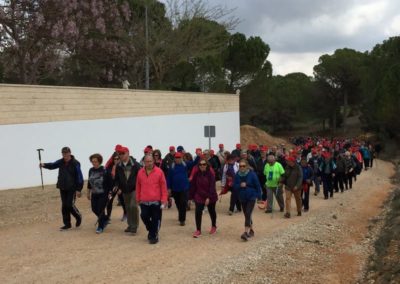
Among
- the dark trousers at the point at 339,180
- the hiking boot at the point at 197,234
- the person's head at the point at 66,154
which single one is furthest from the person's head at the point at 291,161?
the dark trousers at the point at 339,180

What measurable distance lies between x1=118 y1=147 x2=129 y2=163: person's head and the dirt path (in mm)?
1527

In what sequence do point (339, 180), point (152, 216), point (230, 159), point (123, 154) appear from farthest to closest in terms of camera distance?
1. point (339, 180)
2. point (230, 159)
3. point (123, 154)
4. point (152, 216)

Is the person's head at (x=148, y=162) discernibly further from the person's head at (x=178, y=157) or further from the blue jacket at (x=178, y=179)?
the blue jacket at (x=178, y=179)

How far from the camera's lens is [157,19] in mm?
38094

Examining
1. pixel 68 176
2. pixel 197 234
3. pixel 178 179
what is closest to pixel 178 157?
pixel 178 179

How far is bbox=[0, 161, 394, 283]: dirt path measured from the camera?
7684 millimetres

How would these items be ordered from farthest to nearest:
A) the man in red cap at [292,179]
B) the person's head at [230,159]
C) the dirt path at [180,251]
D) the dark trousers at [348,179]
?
1. the dark trousers at [348,179]
2. the person's head at [230,159]
3. the man in red cap at [292,179]
4. the dirt path at [180,251]

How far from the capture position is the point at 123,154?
9711 mm

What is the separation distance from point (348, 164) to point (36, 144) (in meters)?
11.3

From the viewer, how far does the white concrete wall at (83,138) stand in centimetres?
1709

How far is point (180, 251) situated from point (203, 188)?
142 cm

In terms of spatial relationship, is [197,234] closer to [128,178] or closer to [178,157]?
[128,178]

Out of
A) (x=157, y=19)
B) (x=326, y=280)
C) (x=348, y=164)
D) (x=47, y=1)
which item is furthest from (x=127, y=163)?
(x=157, y=19)

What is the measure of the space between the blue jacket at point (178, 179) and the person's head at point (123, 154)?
1931mm
